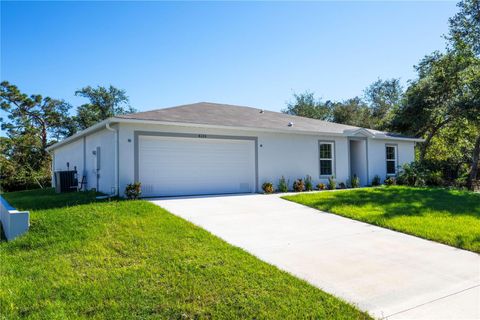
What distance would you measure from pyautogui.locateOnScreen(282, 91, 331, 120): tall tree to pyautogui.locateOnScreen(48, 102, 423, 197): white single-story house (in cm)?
1983

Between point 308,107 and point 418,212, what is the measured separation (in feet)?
97.3

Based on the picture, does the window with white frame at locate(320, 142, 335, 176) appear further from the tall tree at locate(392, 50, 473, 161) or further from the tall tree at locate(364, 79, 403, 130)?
the tall tree at locate(364, 79, 403, 130)

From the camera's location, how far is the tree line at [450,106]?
64.3 ft

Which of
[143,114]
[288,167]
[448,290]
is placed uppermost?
[143,114]

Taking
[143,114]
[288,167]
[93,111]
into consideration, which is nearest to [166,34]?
[143,114]

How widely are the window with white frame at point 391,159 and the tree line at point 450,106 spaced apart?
1363 millimetres

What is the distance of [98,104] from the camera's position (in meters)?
32.7

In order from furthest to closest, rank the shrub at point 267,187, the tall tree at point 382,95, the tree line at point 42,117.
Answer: the tall tree at point 382,95 → the tree line at point 42,117 → the shrub at point 267,187

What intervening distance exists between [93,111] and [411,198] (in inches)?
1209

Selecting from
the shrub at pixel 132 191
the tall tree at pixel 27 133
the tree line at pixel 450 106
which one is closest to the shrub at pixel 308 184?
the shrub at pixel 132 191

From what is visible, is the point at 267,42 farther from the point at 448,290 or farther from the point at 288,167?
the point at 448,290

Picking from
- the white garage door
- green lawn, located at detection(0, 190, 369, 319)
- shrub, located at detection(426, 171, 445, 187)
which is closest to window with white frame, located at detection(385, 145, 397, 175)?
shrub, located at detection(426, 171, 445, 187)

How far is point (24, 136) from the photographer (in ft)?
93.3

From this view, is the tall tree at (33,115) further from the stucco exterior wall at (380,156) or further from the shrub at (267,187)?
the stucco exterior wall at (380,156)
